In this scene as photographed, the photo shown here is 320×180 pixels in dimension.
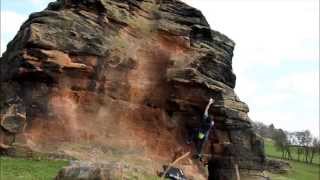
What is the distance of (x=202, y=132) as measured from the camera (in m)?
29.5

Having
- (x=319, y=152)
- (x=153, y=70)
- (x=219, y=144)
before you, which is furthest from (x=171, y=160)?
(x=319, y=152)

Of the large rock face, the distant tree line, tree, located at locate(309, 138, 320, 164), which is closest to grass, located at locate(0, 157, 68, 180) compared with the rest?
the large rock face

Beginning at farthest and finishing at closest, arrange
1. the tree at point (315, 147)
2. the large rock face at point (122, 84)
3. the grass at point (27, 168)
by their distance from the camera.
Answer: the tree at point (315, 147) → the large rock face at point (122, 84) → the grass at point (27, 168)

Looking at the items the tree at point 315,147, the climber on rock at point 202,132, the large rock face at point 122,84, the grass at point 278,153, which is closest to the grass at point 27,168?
the large rock face at point 122,84

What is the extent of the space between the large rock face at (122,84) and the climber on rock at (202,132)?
0.38 meters

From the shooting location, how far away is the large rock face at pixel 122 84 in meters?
25.9

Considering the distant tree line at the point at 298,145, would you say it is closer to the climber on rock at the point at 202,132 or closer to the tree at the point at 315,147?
the tree at the point at 315,147

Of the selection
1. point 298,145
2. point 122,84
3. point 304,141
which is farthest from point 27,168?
point 304,141

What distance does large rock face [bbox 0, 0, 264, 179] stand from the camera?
2589 cm

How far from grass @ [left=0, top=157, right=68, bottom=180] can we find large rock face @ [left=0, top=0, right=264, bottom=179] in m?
1.33

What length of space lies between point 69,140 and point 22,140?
2232 millimetres

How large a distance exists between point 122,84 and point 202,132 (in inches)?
195

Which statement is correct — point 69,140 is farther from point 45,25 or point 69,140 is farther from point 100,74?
point 45,25

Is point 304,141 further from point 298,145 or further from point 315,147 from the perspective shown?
point 315,147
